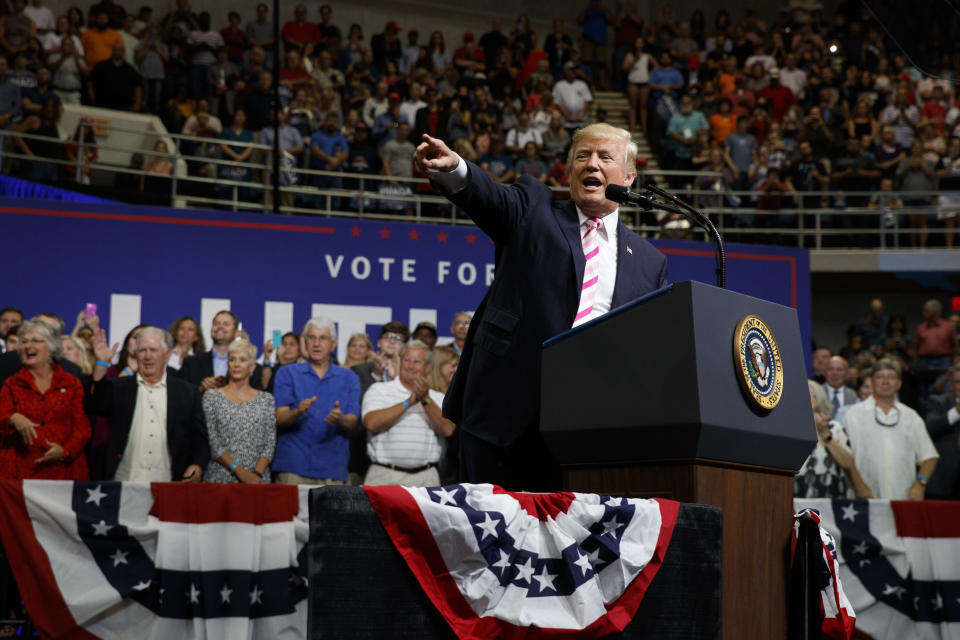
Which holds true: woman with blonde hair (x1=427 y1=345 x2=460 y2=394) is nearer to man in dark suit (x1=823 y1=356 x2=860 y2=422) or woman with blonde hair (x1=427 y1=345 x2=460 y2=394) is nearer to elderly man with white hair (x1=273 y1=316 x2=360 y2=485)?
elderly man with white hair (x1=273 y1=316 x2=360 y2=485)

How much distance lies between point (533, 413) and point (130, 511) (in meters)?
2.65

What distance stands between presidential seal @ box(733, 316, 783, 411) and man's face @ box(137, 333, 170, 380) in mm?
4185

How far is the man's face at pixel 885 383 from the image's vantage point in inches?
277

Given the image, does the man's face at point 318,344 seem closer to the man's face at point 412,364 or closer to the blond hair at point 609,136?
the man's face at point 412,364

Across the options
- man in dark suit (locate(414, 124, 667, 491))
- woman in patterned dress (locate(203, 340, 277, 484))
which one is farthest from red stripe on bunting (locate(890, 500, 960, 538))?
woman in patterned dress (locate(203, 340, 277, 484))

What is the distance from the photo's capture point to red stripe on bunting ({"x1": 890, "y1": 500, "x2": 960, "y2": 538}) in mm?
5348

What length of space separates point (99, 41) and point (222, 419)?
24.1ft

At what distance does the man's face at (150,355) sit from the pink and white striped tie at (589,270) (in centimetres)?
363

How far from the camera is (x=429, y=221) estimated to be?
1056 cm

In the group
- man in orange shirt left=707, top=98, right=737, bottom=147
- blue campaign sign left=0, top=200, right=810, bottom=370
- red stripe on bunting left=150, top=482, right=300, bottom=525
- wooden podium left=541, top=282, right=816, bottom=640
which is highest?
man in orange shirt left=707, top=98, right=737, bottom=147

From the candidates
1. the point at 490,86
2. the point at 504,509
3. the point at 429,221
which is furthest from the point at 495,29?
the point at 504,509

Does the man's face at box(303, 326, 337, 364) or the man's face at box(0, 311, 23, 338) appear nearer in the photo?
the man's face at box(303, 326, 337, 364)

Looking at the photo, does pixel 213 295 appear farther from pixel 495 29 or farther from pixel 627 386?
pixel 495 29

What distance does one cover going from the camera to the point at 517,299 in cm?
285
